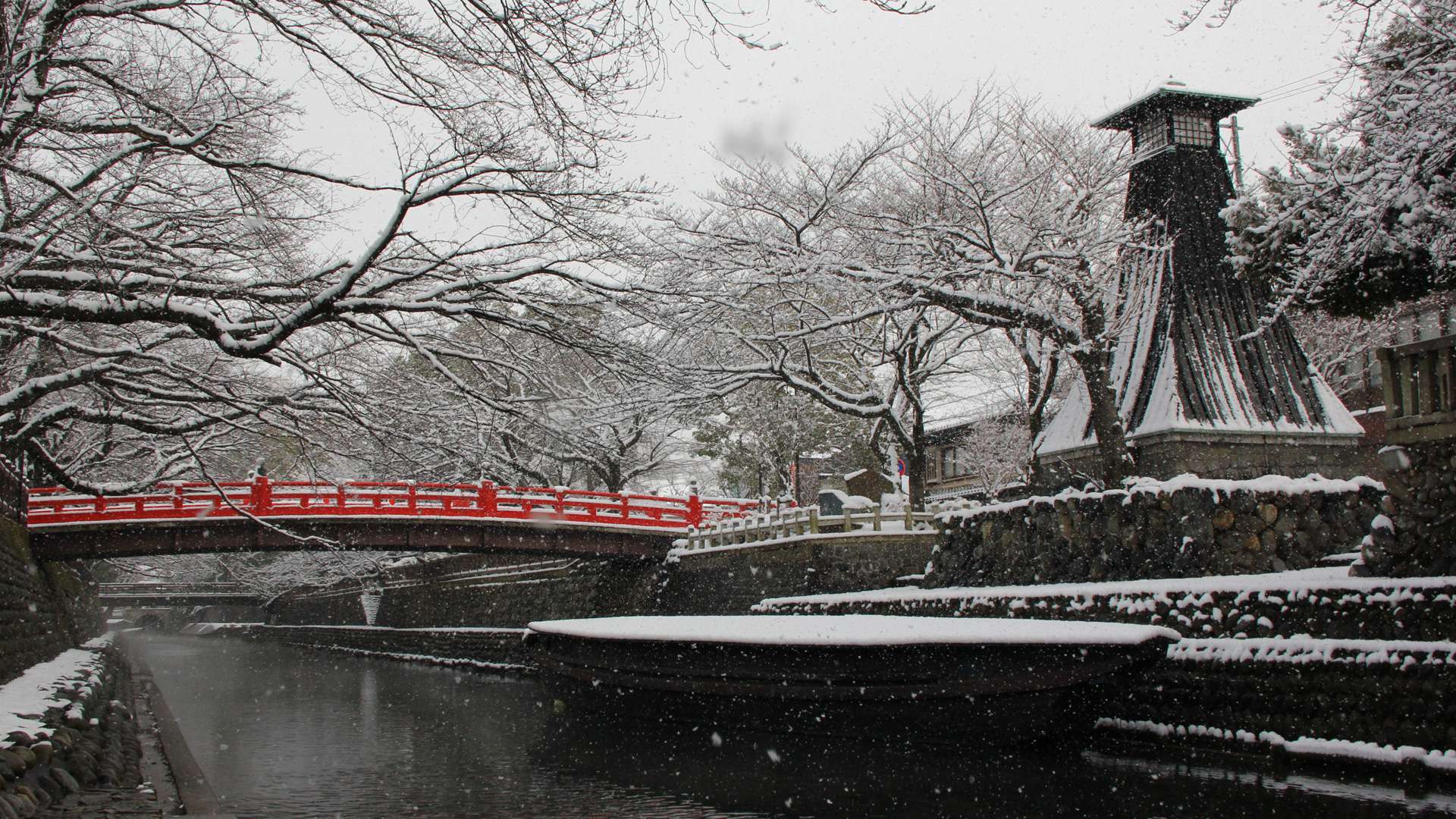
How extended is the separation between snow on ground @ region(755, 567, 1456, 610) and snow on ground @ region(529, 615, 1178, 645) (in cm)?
121

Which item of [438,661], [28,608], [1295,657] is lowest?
[438,661]

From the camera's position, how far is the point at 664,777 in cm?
1075

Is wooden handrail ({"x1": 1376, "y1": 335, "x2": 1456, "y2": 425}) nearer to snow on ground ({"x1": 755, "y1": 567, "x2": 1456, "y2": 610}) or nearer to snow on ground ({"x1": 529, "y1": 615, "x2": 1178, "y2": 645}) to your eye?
snow on ground ({"x1": 755, "y1": 567, "x2": 1456, "y2": 610})

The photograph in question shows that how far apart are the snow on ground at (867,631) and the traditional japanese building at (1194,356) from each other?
8216 millimetres

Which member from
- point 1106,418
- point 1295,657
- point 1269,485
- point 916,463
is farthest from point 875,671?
point 916,463

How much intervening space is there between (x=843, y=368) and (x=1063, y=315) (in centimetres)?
1045

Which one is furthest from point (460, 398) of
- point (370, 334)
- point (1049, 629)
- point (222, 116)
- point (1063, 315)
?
point (1063, 315)

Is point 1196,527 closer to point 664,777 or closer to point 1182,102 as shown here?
point 664,777

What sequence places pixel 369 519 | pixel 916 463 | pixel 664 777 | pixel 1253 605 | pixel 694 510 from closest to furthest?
1. pixel 1253 605
2. pixel 664 777
3. pixel 916 463
4. pixel 369 519
5. pixel 694 510

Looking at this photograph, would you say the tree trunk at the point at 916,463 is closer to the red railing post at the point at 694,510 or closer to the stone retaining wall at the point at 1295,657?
the red railing post at the point at 694,510

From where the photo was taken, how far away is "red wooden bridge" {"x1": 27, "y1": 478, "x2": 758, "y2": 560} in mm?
22734

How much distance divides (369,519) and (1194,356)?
59.2 feet

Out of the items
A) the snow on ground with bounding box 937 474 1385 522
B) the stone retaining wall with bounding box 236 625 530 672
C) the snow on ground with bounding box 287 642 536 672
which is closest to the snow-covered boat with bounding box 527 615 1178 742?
the snow on ground with bounding box 937 474 1385 522

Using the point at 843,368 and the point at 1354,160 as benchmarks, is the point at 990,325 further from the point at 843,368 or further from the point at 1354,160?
the point at 843,368
